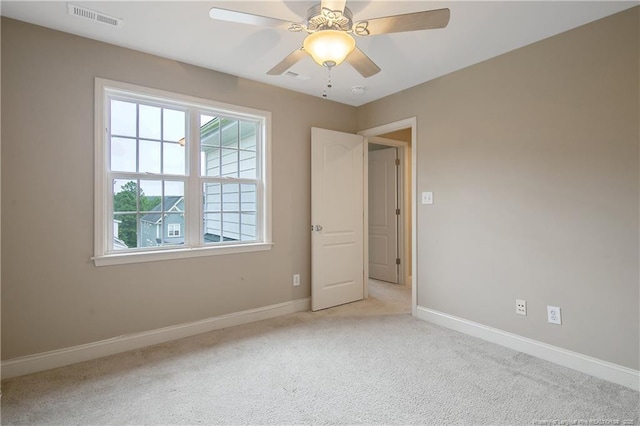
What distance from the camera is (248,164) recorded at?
11.4 ft

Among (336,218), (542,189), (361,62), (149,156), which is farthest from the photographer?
(336,218)

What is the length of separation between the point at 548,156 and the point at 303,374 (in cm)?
248

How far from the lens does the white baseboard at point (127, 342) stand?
2326 mm

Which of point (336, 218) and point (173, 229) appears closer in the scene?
point (173, 229)

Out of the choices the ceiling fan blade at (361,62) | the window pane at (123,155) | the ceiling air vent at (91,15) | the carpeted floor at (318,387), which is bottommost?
the carpeted floor at (318,387)

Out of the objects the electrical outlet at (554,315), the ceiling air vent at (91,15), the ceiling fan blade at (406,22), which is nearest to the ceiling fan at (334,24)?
the ceiling fan blade at (406,22)

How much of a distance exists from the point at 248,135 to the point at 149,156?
1.02 meters

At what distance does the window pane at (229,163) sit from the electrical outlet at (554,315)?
9.93 feet

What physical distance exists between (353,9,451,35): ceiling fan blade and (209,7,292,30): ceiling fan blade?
0.43m

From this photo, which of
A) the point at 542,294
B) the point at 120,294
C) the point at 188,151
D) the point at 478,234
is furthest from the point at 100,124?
the point at 542,294

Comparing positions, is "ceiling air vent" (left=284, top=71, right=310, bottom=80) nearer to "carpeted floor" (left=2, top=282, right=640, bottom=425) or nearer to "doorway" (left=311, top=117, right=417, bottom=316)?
"doorway" (left=311, top=117, right=417, bottom=316)

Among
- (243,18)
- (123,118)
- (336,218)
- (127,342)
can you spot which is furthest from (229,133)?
(127,342)

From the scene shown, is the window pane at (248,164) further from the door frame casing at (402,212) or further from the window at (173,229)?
the door frame casing at (402,212)

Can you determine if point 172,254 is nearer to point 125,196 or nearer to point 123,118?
point 125,196
